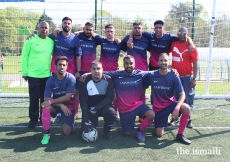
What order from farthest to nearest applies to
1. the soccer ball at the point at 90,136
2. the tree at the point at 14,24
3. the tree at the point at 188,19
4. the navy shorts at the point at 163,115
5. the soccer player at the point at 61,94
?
the tree at the point at 188,19 → the tree at the point at 14,24 → the navy shorts at the point at 163,115 → the soccer player at the point at 61,94 → the soccer ball at the point at 90,136

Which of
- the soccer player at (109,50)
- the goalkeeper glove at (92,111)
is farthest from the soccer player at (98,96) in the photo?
→ the soccer player at (109,50)

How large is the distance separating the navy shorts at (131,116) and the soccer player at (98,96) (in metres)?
0.27

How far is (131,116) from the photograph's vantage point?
4914mm

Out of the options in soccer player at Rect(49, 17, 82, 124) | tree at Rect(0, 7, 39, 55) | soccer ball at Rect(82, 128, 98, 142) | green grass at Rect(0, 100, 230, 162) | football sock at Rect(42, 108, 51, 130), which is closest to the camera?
green grass at Rect(0, 100, 230, 162)

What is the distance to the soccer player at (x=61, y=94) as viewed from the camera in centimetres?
472

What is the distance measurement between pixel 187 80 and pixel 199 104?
8.40ft

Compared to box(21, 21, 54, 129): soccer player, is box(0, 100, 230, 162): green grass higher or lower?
lower

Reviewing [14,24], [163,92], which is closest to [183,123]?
[163,92]

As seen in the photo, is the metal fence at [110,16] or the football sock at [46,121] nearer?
the football sock at [46,121]

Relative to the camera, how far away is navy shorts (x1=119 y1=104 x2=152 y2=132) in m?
4.88

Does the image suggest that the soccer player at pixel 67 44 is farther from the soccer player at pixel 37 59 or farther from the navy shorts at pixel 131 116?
the navy shorts at pixel 131 116

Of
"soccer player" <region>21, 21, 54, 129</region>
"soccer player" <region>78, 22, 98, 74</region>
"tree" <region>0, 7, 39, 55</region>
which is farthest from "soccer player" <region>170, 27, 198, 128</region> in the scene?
"tree" <region>0, 7, 39, 55</region>

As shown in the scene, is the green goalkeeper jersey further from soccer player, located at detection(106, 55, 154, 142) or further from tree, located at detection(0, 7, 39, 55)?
tree, located at detection(0, 7, 39, 55)

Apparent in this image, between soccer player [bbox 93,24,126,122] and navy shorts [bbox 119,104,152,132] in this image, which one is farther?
soccer player [bbox 93,24,126,122]
